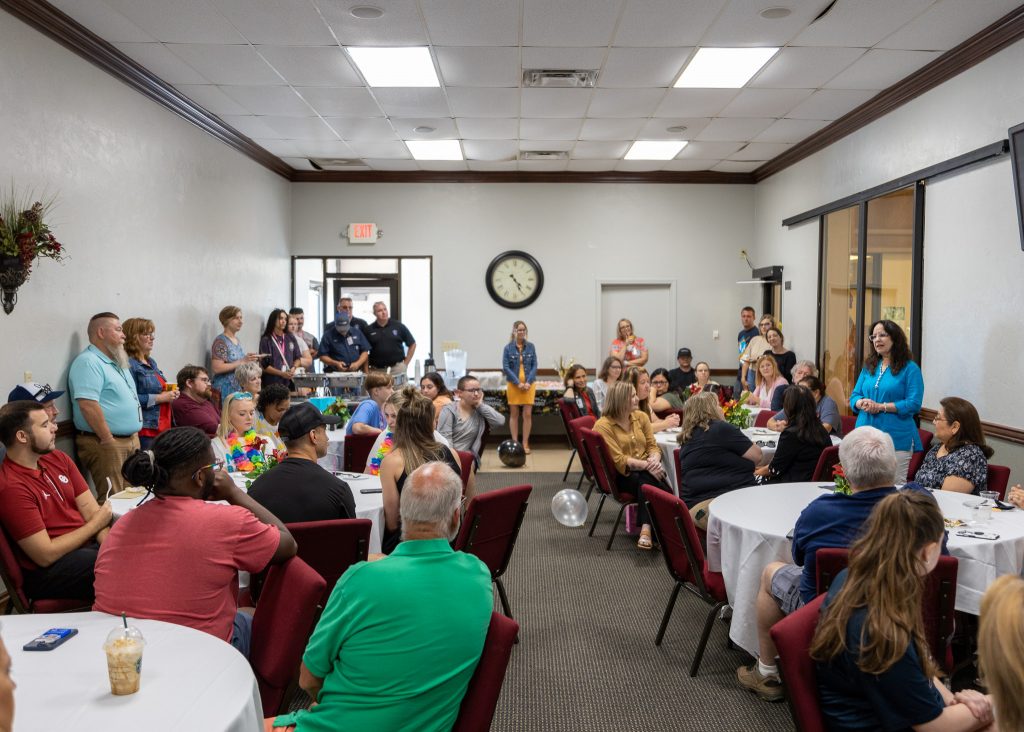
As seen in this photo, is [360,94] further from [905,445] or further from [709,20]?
[905,445]

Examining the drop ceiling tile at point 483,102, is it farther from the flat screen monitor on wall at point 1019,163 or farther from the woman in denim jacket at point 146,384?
the flat screen monitor on wall at point 1019,163

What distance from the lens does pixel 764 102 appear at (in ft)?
24.6

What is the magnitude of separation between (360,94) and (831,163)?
5.03 meters

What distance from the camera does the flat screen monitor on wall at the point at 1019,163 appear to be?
5016mm

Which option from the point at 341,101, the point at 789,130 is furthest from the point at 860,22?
the point at 341,101

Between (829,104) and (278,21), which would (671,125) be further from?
(278,21)

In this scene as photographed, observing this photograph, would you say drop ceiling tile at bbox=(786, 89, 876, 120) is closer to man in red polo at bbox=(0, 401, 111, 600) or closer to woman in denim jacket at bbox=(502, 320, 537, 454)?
woman in denim jacket at bbox=(502, 320, 537, 454)

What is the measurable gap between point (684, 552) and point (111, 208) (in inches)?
196

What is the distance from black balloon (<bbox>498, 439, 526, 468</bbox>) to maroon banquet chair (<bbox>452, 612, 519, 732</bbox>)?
718 cm

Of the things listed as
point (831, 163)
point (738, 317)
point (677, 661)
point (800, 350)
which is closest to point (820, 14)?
point (831, 163)

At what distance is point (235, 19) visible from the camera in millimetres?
5461

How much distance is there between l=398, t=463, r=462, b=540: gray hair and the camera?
2064 mm

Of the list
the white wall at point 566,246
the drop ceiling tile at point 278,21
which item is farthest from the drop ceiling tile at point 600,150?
the drop ceiling tile at point 278,21

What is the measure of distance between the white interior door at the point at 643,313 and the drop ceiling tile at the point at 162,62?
21.0 feet
